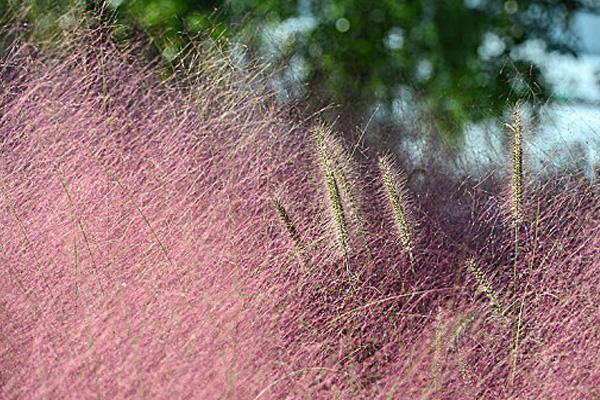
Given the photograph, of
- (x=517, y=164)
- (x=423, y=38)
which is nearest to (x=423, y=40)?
(x=423, y=38)

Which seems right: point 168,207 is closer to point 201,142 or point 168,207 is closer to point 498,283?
point 201,142

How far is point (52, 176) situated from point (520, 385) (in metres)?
0.99

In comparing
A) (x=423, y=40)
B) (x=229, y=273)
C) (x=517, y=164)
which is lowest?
(x=423, y=40)

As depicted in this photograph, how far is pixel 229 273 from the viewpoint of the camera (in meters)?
1.71

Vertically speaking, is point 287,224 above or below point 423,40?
above

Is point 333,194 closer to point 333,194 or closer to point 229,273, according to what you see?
point 333,194

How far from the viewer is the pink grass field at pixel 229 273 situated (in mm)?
1521

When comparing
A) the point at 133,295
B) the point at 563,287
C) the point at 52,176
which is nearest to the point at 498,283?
the point at 563,287

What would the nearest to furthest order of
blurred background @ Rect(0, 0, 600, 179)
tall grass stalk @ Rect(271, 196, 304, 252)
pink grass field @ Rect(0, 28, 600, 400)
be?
1. pink grass field @ Rect(0, 28, 600, 400)
2. tall grass stalk @ Rect(271, 196, 304, 252)
3. blurred background @ Rect(0, 0, 600, 179)

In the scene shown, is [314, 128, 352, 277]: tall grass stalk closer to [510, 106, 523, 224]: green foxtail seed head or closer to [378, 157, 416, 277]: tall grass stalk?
[378, 157, 416, 277]: tall grass stalk

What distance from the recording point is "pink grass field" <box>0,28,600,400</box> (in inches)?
59.9

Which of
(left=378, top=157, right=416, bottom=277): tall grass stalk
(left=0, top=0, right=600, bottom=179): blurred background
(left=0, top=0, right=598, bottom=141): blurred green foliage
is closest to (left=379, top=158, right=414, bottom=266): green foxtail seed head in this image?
(left=378, top=157, right=416, bottom=277): tall grass stalk

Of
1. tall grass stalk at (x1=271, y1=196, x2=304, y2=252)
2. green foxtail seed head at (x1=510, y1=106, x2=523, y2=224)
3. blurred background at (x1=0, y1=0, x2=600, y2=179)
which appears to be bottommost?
blurred background at (x1=0, y1=0, x2=600, y2=179)

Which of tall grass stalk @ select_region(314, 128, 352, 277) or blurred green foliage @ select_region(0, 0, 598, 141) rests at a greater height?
tall grass stalk @ select_region(314, 128, 352, 277)
